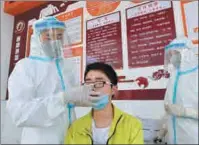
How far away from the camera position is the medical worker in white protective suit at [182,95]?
694mm

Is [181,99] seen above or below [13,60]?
below

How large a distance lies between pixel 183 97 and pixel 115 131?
0.26m

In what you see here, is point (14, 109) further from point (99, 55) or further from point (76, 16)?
point (76, 16)

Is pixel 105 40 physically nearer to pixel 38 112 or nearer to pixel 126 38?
pixel 126 38

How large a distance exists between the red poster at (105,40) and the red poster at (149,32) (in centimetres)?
8

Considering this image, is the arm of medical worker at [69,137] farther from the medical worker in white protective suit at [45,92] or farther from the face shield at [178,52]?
the face shield at [178,52]

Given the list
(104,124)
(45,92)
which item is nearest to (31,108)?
(45,92)

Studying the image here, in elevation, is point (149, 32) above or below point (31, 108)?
above

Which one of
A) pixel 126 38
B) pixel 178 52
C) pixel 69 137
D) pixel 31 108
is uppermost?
pixel 126 38

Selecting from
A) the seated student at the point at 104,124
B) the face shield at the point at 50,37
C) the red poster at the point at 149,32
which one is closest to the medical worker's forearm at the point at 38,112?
the seated student at the point at 104,124

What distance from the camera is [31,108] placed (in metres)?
0.70

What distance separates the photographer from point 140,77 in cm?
121

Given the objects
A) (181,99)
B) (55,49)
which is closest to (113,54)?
(55,49)

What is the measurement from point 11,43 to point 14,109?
4.39 feet
